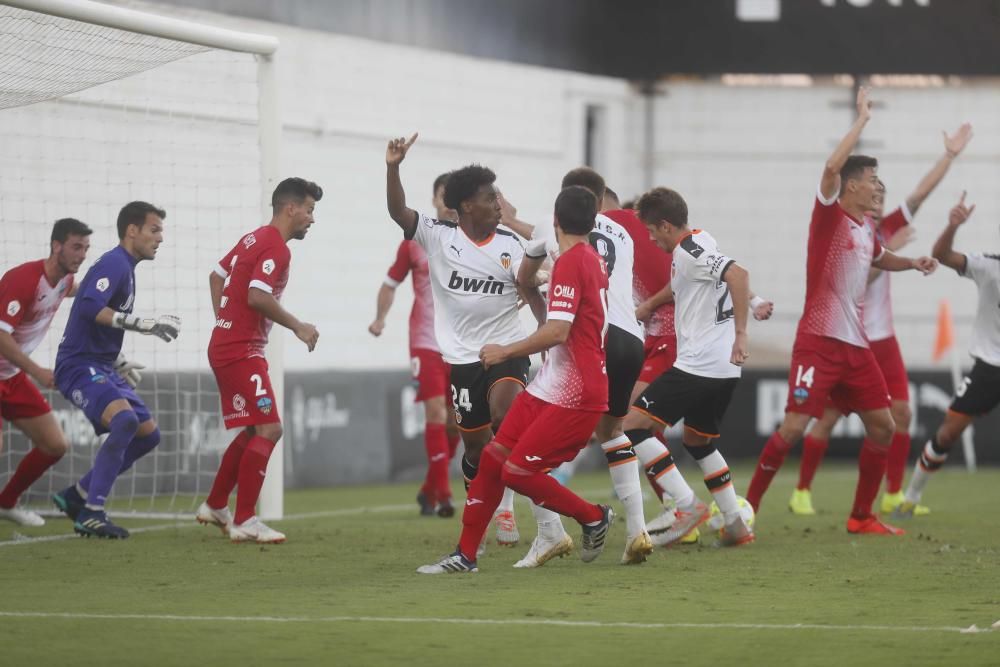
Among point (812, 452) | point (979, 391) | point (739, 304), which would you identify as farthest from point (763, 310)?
point (979, 391)

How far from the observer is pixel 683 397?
9.55 meters

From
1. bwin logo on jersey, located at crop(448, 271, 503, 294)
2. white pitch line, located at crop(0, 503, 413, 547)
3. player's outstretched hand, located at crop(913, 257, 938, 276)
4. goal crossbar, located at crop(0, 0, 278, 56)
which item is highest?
goal crossbar, located at crop(0, 0, 278, 56)

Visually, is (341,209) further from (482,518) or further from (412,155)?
(482,518)

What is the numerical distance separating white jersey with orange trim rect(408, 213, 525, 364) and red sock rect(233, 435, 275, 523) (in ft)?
5.20

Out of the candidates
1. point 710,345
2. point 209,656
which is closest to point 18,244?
point 710,345

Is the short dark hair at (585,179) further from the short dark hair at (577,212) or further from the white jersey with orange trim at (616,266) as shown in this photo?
the short dark hair at (577,212)

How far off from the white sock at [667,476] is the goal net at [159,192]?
325cm

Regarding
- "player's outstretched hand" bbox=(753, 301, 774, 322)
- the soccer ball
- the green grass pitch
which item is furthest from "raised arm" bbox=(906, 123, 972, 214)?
the soccer ball

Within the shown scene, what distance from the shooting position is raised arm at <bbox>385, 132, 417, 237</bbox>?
8430 millimetres

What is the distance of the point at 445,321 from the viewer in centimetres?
895

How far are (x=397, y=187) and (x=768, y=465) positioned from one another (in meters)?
3.56

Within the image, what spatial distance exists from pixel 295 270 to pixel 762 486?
261 inches

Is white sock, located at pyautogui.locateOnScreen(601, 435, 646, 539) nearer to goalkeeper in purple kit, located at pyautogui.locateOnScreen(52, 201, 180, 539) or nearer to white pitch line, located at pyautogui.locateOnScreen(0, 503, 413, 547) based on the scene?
goalkeeper in purple kit, located at pyautogui.locateOnScreen(52, 201, 180, 539)

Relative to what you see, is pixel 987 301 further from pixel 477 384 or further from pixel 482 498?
pixel 482 498
